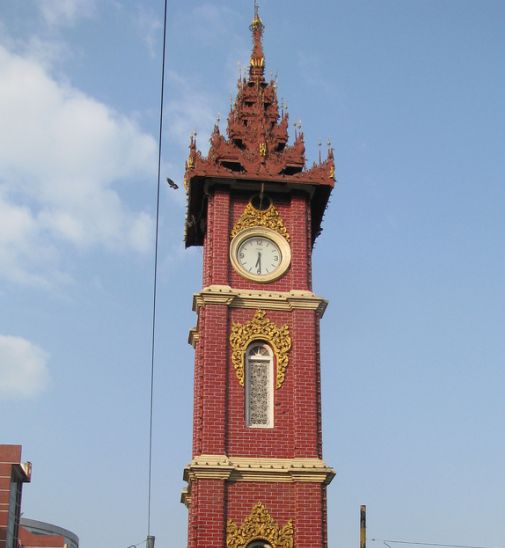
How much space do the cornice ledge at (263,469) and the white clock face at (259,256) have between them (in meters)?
5.85

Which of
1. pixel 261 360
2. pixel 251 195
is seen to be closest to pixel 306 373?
pixel 261 360

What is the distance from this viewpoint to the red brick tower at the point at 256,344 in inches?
1101

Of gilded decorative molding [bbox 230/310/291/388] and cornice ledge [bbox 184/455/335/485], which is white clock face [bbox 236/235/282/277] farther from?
cornice ledge [bbox 184/455/335/485]

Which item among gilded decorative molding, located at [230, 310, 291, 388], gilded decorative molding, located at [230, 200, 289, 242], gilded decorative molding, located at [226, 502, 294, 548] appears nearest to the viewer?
gilded decorative molding, located at [226, 502, 294, 548]

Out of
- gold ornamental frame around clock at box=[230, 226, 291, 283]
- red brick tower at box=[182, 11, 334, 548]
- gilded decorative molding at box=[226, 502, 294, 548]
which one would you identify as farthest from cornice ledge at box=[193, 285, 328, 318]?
gilded decorative molding at box=[226, 502, 294, 548]

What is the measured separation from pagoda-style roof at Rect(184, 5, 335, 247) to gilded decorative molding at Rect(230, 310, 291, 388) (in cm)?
444

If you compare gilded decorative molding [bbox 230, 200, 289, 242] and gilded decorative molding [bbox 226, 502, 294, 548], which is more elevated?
gilded decorative molding [bbox 230, 200, 289, 242]

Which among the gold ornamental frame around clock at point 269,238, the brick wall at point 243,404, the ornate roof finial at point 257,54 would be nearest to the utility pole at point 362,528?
the brick wall at point 243,404

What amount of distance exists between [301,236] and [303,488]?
789 cm

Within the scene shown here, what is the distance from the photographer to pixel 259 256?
103ft

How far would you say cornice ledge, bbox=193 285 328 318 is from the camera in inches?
1182

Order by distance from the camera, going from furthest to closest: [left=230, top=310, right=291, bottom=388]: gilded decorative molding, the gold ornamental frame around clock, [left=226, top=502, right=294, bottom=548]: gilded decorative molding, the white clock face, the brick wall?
the white clock face, the gold ornamental frame around clock, [left=230, top=310, right=291, bottom=388]: gilded decorative molding, the brick wall, [left=226, top=502, right=294, bottom=548]: gilded decorative molding

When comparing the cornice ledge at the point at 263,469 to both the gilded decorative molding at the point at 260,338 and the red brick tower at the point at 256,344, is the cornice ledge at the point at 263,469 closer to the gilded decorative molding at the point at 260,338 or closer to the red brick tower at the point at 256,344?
the red brick tower at the point at 256,344

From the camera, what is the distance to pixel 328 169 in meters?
32.2
